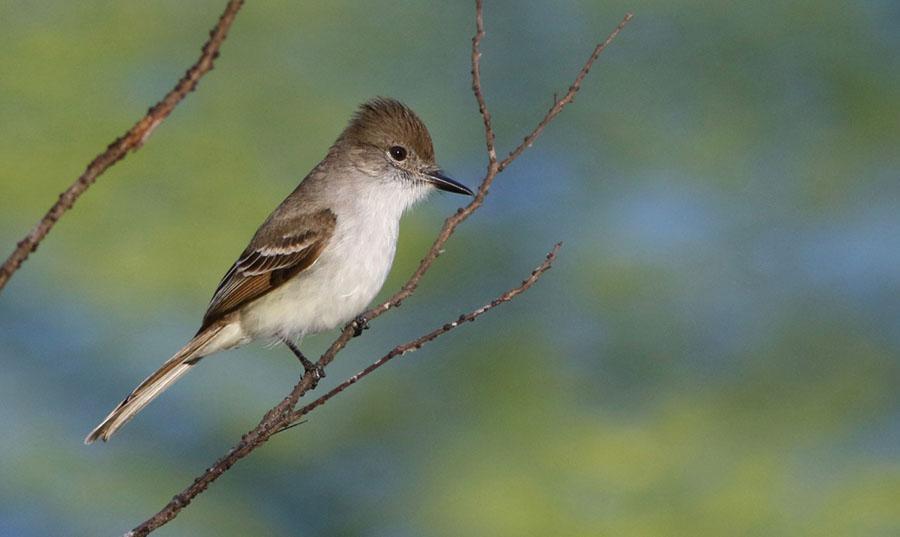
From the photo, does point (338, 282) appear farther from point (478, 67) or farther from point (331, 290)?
point (478, 67)

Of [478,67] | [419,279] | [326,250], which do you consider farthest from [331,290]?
[478,67]

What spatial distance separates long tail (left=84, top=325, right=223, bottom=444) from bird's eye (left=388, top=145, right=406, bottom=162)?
4.09ft

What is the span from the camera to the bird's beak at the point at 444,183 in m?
5.81

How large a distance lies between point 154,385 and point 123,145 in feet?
10.3

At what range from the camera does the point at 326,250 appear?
5.50 meters

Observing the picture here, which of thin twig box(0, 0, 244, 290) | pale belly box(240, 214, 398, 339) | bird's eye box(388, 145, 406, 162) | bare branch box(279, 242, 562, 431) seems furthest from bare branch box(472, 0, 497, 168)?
bird's eye box(388, 145, 406, 162)

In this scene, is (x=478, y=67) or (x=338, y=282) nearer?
(x=478, y=67)

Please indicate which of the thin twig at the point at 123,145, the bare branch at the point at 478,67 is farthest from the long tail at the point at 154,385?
the thin twig at the point at 123,145

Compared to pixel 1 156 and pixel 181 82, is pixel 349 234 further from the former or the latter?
pixel 1 156

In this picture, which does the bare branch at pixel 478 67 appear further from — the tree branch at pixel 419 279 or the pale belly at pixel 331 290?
the pale belly at pixel 331 290

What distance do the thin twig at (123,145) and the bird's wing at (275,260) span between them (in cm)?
336

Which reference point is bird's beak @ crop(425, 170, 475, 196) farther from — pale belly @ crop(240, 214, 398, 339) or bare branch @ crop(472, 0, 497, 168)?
bare branch @ crop(472, 0, 497, 168)

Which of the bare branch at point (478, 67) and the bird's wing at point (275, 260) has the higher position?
the bird's wing at point (275, 260)

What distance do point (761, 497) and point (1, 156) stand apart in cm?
704
